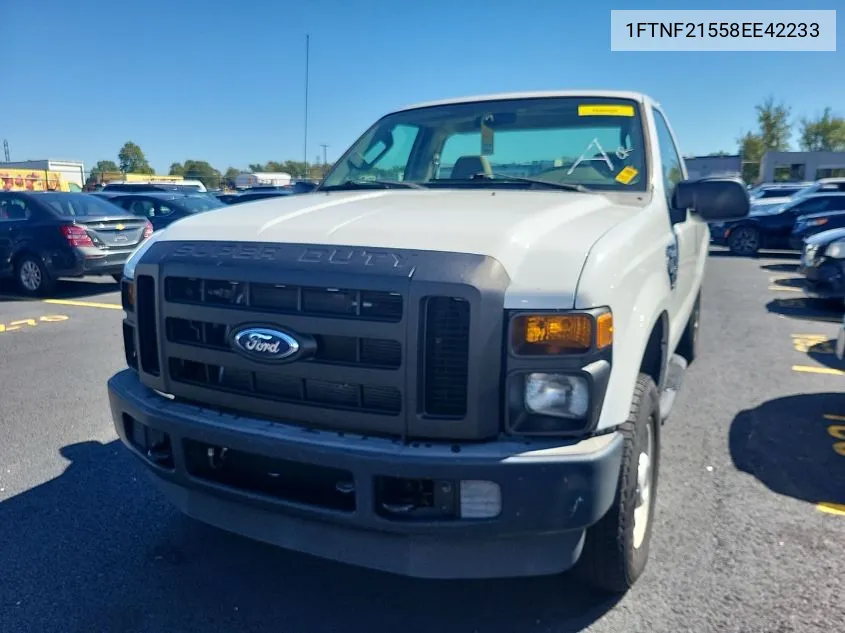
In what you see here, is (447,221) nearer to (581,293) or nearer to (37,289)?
(581,293)

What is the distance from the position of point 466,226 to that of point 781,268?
12.8 meters

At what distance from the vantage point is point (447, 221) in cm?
237

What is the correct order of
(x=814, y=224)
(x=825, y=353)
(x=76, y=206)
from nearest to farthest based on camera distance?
(x=825, y=353), (x=76, y=206), (x=814, y=224)

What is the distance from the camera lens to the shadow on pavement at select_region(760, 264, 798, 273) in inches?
501

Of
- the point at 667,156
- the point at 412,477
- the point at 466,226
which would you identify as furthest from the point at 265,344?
the point at 667,156

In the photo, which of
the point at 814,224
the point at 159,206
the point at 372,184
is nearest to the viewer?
the point at 372,184

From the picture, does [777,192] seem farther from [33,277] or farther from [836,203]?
[33,277]

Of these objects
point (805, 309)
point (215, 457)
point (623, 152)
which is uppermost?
point (623, 152)

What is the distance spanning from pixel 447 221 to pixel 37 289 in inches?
373

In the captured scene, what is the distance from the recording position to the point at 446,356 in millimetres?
2023

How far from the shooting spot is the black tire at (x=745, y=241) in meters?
14.9

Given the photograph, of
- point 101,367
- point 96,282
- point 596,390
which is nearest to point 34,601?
point 596,390

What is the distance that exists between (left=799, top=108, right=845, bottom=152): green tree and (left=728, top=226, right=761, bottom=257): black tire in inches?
2169

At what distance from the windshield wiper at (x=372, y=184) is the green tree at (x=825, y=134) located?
6865 cm
